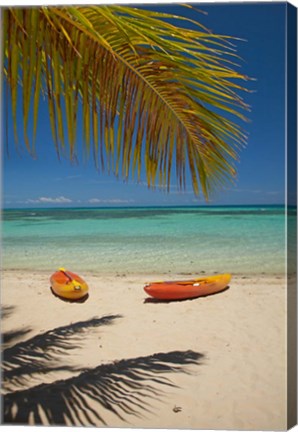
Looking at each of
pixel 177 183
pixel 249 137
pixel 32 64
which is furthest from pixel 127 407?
pixel 32 64

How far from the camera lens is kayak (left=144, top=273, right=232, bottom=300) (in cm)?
373

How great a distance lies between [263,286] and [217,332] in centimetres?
38

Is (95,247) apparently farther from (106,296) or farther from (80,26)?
(80,26)

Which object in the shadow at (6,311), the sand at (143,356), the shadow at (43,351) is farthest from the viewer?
the shadow at (6,311)

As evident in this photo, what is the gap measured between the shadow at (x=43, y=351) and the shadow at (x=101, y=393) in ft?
0.31

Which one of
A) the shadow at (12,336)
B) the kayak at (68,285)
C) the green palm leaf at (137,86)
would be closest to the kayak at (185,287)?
the kayak at (68,285)

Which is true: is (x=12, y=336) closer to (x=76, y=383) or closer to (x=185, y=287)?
(x=76, y=383)

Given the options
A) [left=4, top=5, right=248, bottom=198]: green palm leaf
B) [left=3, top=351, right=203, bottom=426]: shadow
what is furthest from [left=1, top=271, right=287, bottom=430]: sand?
[left=4, top=5, right=248, bottom=198]: green palm leaf

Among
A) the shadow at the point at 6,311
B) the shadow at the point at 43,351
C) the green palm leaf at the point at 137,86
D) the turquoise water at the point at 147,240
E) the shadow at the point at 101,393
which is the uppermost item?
the green palm leaf at the point at 137,86

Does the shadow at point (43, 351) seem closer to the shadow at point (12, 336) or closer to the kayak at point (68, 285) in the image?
the shadow at point (12, 336)

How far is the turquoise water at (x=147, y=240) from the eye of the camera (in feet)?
12.2

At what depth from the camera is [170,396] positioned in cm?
373

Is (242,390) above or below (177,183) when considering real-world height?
below

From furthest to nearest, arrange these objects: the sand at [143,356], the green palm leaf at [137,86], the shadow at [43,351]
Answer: the shadow at [43,351], the sand at [143,356], the green palm leaf at [137,86]
